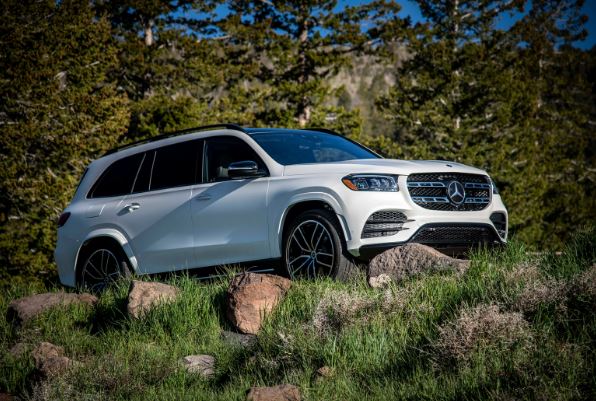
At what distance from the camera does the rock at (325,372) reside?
15.8 feet

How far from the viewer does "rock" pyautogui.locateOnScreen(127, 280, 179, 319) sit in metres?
6.69

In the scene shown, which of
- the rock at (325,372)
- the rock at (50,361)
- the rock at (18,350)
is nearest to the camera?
the rock at (325,372)

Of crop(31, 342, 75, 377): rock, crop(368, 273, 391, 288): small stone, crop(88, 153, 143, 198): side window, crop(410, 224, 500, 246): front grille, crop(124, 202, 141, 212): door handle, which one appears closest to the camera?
crop(31, 342, 75, 377): rock

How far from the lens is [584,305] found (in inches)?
190

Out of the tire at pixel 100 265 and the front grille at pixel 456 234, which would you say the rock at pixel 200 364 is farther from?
the tire at pixel 100 265

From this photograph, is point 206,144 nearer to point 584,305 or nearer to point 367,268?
point 367,268

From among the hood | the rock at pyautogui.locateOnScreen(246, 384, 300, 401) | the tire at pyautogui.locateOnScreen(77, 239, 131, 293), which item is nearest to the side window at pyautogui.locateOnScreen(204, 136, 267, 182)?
the hood

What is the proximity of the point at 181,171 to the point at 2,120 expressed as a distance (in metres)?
16.3

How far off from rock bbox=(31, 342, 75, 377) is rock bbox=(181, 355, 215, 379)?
38.8 inches

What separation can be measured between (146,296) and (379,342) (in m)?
2.69

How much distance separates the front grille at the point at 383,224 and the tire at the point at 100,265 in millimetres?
3374

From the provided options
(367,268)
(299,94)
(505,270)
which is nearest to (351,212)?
(367,268)

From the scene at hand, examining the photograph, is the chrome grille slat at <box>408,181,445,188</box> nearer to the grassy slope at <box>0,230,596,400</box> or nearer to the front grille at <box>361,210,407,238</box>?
the front grille at <box>361,210,407,238</box>

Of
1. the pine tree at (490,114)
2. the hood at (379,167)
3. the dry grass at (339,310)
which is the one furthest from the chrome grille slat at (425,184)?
the pine tree at (490,114)
